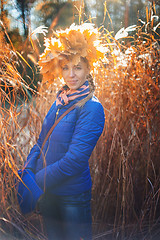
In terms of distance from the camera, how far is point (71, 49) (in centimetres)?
135

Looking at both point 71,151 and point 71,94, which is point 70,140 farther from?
point 71,94

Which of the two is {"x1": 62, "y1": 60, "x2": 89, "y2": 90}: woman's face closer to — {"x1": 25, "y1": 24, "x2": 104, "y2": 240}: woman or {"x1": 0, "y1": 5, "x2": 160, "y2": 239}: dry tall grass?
{"x1": 25, "y1": 24, "x2": 104, "y2": 240}: woman

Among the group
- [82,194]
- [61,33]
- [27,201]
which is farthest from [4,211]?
[61,33]

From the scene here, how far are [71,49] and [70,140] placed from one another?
46 cm

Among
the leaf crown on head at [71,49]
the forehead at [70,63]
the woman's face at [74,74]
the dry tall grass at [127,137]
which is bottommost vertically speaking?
the dry tall grass at [127,137]

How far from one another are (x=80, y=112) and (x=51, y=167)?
31cm

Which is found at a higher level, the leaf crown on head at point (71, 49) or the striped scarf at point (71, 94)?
the leaf crown on head at point (71, 49)

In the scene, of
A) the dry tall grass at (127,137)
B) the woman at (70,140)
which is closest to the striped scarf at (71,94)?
the woman at (70,140)

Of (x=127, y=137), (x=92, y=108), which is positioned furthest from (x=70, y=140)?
(x=127, y=137)

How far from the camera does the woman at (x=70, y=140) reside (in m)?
1.29

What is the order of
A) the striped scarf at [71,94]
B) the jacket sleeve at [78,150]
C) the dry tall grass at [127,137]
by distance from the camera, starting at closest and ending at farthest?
1. the jacket sleeve at [78,150]
2. the striped scarf at [71,94]
3. the dry tall grass at [127,137]

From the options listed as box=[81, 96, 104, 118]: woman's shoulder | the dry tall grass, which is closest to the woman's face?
box=[81, 96, 104, 118]: woman's shoulder

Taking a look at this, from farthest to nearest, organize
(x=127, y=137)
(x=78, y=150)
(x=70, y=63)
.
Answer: (x=127, y=137) → (x=70, y=63) → (x=78, y=150)

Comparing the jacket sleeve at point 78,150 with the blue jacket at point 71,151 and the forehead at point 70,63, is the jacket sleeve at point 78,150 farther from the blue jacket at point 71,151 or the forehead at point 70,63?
the forehead at point 70,63
